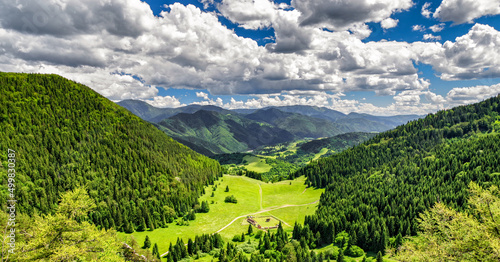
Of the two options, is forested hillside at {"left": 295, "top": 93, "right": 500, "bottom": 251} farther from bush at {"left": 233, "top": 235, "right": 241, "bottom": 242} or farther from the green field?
bush at {"left": 233, "top": 235, "right": 241, "bottom": 242}

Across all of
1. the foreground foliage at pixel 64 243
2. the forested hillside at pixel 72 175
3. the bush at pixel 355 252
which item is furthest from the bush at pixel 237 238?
the foreground foliage at pixel 64 243

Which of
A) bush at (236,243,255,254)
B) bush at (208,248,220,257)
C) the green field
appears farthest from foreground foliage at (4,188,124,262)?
the green field

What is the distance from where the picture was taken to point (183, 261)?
A: 10369cm

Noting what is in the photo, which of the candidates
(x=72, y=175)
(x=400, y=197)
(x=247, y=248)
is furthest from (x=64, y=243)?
(x=400, y=197)

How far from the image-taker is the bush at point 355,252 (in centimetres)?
10619

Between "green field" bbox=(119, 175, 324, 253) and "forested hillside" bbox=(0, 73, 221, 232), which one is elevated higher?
"forested hillside" bbox=(0, 73, 221, 232)

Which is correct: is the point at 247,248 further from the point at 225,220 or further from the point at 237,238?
A: the point at 225,220

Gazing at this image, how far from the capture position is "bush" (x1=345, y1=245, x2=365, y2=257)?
106188mm

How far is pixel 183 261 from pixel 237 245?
31268 millimetres

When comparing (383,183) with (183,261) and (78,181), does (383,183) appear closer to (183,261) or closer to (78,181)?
(183,261)

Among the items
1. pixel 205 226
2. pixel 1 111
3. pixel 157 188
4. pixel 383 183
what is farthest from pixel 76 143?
pixel 383 183

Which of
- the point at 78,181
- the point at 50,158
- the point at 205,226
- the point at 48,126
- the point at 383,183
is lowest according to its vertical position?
the point at 205,226

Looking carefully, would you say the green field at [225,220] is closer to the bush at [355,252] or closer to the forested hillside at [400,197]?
the forested hillside at [400,197]

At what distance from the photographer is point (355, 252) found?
106562 millimetres
